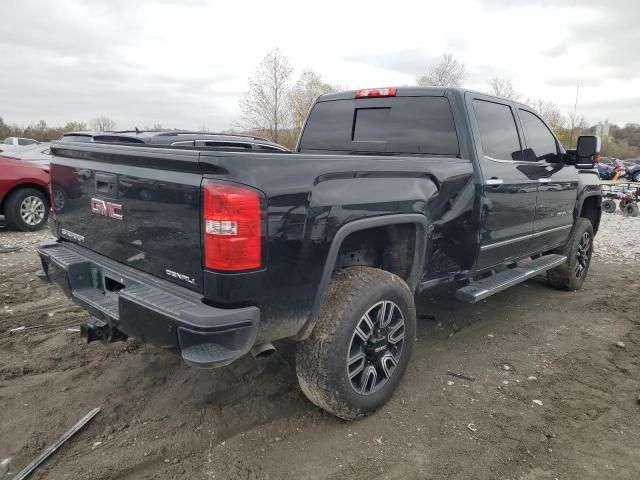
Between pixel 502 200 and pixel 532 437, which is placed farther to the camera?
pixel 502 200

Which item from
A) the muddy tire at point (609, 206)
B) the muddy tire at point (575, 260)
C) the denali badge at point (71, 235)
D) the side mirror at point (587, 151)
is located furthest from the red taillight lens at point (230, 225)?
the muddy tire at point (609, 206)

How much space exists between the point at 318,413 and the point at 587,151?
3.79 metres

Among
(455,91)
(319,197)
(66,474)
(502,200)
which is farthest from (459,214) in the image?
(66,474)

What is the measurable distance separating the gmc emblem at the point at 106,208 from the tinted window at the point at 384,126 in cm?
216

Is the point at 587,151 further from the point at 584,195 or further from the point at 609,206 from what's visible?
the point at 609,206

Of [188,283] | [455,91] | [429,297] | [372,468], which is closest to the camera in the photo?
[188,283]

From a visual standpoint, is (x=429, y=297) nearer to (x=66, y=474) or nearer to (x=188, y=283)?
(x=188, y=283)

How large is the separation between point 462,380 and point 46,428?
2.67 metres

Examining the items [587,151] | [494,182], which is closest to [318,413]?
[494,182]

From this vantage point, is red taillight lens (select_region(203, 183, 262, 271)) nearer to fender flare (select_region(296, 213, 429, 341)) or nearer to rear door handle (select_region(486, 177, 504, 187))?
fender flare (select_region(296, 213, 429, 341))

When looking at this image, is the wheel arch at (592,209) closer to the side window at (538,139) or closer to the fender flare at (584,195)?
the fender flare at (584,195)

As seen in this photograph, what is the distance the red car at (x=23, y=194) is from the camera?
7598 mm

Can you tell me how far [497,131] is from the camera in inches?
156

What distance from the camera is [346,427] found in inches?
110
